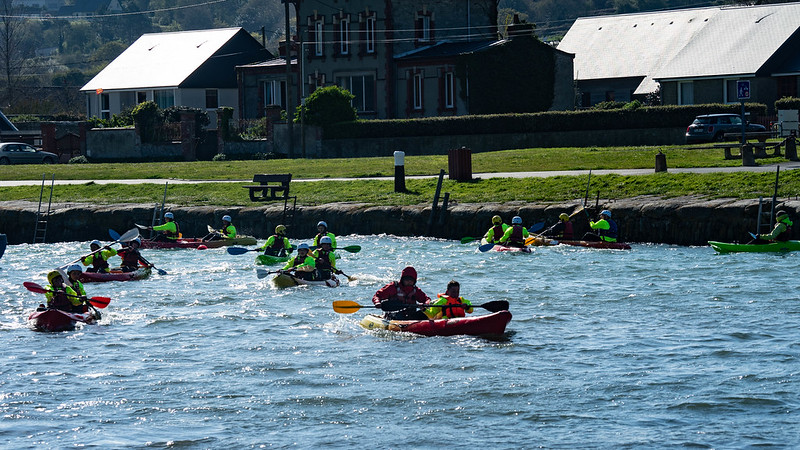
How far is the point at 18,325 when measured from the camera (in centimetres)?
2233

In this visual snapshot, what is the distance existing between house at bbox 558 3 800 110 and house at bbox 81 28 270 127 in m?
21.6

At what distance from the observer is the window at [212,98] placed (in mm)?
74000

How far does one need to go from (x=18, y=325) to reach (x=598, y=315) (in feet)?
36.6

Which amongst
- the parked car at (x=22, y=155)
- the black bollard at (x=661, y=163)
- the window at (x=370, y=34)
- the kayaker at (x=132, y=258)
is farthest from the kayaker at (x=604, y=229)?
the parked car at (x=22, y=155)

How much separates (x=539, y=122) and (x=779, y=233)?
70.4ft

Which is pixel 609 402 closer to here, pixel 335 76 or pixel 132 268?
pixel 132 268

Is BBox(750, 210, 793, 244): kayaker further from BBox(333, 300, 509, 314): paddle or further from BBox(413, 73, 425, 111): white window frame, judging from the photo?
BBox(413, 73, 425, 111): white window frame

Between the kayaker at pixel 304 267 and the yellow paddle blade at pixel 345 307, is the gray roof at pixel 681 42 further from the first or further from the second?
the yellow paddle blade at pixel 345 307

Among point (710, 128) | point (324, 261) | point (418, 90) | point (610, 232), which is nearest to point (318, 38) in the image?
point (418, 90)

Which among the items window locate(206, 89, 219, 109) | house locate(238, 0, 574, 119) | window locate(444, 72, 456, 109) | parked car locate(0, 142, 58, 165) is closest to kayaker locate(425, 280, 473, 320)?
house locate(238, 0, 574, 119)

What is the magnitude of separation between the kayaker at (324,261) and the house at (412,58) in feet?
102

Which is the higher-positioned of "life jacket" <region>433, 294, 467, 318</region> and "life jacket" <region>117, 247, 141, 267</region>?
"life jacket" <region>117, 247, 141, 267</region>

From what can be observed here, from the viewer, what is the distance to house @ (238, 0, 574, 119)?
2251 inches

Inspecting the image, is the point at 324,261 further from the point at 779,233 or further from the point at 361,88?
the point at 361,88
